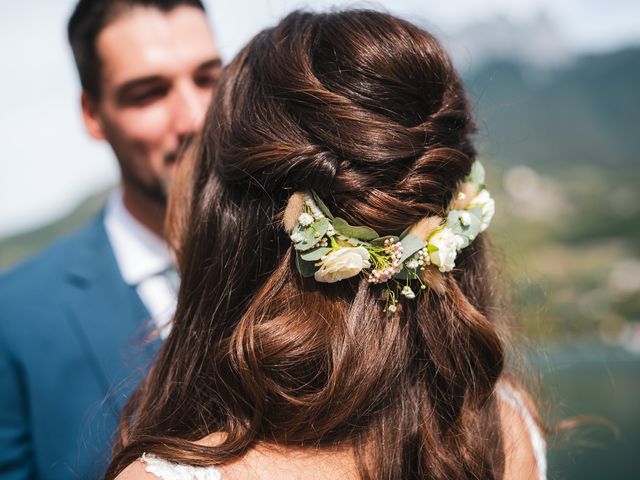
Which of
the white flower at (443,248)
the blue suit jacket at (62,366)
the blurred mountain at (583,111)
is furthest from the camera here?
the blurred mountain at (583,111)

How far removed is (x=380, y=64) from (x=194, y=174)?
2.40 ft

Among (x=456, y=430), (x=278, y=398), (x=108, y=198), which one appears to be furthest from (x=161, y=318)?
(x=456, y=430)

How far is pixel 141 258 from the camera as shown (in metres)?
3.05

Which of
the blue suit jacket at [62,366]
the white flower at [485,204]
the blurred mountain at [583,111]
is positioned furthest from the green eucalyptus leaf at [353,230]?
the blurred mountain at [583,111]

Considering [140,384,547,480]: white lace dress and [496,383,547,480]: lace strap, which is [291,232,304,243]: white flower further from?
[496,383,547,480]: lace strap

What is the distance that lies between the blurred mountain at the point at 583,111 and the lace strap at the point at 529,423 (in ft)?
302

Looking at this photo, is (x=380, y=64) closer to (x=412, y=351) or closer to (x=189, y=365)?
(x=412, y=351)

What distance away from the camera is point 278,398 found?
1.56m

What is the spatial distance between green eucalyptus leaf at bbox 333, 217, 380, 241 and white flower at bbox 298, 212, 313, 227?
0.07 metres

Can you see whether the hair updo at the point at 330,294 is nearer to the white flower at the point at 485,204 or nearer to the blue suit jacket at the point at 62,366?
the white flower at the point at 485,204

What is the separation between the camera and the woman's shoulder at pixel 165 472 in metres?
1.43

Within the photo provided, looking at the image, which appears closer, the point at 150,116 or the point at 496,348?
the point at 496,348

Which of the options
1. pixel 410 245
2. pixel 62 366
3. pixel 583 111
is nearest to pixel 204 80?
pixel 62 366

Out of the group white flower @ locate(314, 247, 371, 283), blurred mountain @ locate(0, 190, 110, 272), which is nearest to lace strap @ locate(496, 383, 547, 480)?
white flower @ locate(314, 247, 371, 283)
